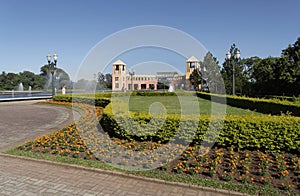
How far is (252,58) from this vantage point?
63594 millimetres

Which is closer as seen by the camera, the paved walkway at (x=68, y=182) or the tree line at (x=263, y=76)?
the paved walkway at (x=68, y=182)

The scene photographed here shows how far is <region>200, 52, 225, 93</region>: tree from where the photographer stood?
2520 centimetres

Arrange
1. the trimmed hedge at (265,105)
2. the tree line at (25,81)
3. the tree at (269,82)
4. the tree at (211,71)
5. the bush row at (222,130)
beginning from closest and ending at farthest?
the bush row at (222,130), the trimmed hedge at (265,105), the tree at (211,71), the tree at (269,82), the tree line at (25,81)

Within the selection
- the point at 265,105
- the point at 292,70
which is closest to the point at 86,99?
the point at 265,105

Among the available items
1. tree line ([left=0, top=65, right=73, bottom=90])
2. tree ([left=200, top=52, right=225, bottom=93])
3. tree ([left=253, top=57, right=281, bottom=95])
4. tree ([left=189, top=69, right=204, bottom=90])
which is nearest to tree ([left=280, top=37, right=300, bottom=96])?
tree ([left=253, top=57, right=281, bottom=95])

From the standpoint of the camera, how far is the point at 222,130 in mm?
5008

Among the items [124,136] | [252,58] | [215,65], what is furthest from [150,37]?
[252,58]

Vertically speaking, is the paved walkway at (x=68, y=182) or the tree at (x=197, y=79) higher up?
the tree at (x=197, y=79)

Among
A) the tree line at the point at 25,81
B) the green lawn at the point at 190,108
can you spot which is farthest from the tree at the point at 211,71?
the tree line at the point at 25,81

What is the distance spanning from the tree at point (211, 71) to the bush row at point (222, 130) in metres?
20.2

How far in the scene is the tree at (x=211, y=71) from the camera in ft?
82.7

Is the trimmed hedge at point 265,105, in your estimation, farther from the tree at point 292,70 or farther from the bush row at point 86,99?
the tree at point 292,70

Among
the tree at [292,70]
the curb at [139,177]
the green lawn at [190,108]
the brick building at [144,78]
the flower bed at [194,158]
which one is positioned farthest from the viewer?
the tree at [292,70]

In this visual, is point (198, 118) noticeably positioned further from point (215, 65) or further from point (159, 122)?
point (215, 65)
